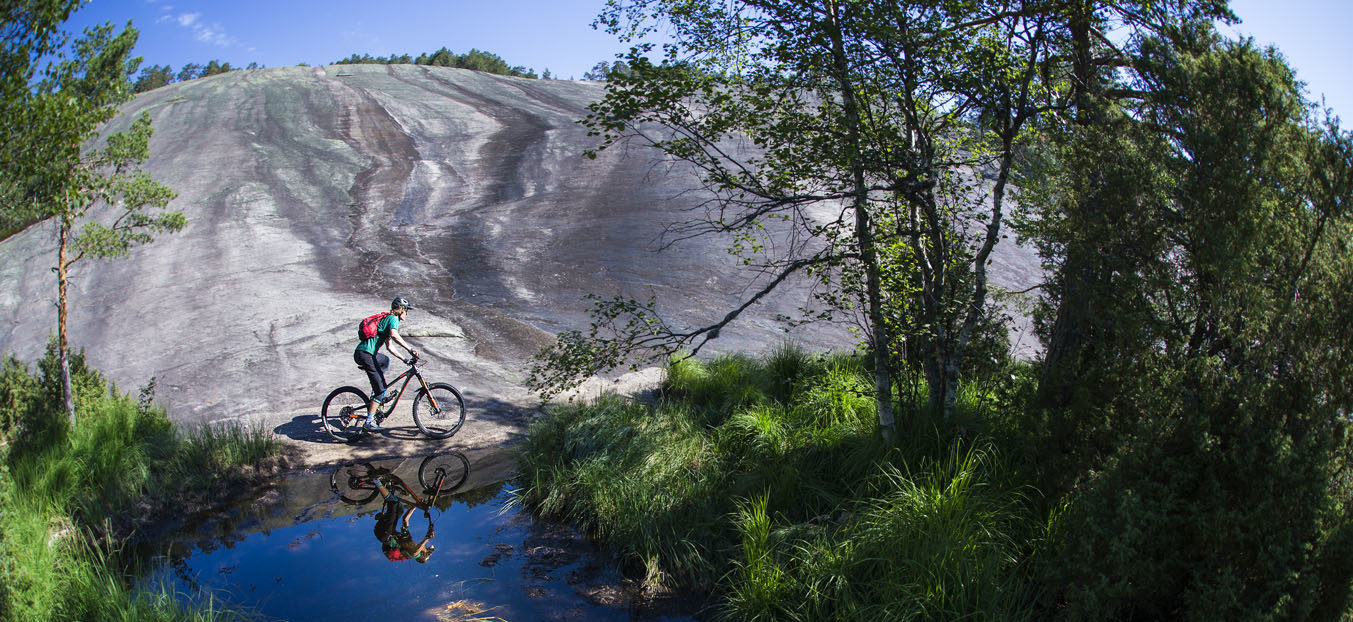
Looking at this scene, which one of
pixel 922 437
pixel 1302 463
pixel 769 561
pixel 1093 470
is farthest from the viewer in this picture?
pixel 922 437

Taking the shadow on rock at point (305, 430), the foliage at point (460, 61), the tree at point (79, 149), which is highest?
the foliage at point (460, 61)

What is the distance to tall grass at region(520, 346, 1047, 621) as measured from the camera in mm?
5203

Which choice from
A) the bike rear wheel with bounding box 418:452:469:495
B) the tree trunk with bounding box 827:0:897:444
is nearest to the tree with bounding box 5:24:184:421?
the bike rear wheel with bounding box 418:452:469:495

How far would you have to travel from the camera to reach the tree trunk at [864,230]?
6.25 m

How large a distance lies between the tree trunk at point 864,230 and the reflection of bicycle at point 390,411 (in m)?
5.40

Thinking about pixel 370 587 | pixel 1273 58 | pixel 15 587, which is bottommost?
pixel 370 587

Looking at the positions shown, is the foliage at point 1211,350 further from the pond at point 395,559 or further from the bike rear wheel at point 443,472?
the bike rear wheel at point 443,472

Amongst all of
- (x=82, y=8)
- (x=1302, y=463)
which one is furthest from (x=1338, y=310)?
(x=82, y=8)

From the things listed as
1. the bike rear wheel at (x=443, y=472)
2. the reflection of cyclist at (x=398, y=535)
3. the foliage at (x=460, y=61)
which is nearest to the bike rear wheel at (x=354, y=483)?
the reflection of cyclist at (x=398, y=535)

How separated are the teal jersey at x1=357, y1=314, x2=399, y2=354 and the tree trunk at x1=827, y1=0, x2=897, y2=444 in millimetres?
5712

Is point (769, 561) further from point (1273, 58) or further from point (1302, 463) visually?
point (1273, 58)

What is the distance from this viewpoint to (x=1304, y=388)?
4078 mm

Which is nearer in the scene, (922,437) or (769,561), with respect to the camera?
(769,561)

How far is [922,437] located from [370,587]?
4514 mm
